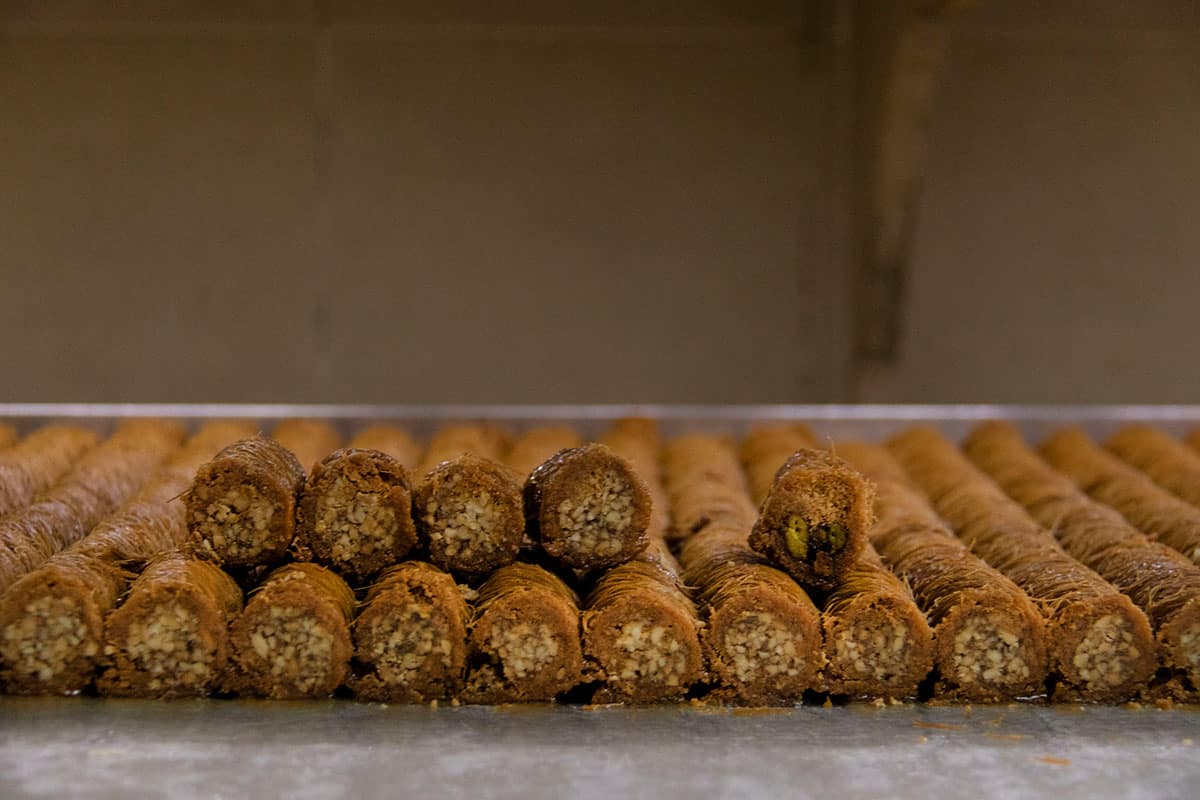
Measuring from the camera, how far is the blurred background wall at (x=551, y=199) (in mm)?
12578

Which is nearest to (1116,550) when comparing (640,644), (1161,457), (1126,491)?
(1126,491)

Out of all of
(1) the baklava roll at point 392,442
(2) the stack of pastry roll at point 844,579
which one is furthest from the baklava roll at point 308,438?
(2) the stack of pastry roll at point 844,579

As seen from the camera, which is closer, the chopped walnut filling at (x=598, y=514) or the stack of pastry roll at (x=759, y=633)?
the stack of pastry roll at (x=759, y=633)

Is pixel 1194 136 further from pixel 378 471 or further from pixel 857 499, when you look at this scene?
pixel 378 471

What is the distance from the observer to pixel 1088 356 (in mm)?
13188

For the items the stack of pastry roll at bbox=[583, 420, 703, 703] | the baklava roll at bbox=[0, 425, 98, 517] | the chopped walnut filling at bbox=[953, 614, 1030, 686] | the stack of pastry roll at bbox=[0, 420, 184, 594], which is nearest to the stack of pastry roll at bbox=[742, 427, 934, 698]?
the chopped walnut filling at bbox=[953, 614, 1030, 686]

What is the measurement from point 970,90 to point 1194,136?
6.49 ft

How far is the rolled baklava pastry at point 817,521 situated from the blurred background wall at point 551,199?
296 inches

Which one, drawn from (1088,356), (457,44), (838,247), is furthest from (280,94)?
(1088,356)

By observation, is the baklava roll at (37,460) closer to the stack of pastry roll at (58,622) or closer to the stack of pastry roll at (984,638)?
the stack of pastry roll at (58,622)

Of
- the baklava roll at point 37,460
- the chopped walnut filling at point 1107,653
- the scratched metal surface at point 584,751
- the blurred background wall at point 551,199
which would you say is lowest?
the scratched metal surface at point 584,751

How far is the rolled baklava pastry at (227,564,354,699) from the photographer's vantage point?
5.16m

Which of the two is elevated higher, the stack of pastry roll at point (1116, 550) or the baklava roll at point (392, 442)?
the baklava roll at point (392, 442)

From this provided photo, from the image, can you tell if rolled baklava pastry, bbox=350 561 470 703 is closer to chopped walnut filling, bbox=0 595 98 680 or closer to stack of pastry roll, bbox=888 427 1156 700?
chopped walnut filling, bbox=0 595 98 680
